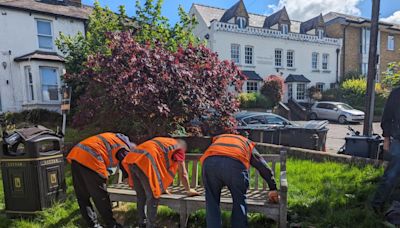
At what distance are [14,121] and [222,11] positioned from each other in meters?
19.0

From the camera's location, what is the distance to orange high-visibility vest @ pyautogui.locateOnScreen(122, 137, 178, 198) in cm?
333

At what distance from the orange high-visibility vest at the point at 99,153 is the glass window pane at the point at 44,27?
15477 mm

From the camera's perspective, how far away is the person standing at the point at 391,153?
3.65 meters

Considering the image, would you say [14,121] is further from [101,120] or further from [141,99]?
[141,99]

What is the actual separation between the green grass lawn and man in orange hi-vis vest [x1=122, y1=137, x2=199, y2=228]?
2.26 ft

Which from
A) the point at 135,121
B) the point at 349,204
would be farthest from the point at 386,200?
the point at 135,121

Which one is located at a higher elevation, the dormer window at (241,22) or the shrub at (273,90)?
the dormer window at (241,22)

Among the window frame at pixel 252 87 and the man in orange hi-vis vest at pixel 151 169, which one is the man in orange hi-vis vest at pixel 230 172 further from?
the window frame at pixel 252 87

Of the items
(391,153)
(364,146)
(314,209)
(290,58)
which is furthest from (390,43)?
(314,209)

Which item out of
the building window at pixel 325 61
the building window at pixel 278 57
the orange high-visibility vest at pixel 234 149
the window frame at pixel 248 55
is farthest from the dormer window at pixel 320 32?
the orange high-visibility vest at pixel 234 149

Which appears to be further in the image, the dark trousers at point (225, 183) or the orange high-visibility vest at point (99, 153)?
the orange high-visibility vest at point (99, 153)

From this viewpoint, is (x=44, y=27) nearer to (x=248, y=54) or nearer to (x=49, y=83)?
(x=49, y=83)

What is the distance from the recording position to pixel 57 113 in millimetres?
15359

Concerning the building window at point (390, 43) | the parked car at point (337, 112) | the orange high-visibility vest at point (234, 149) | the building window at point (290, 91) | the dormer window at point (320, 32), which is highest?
the dormer window at point (320, 32)
